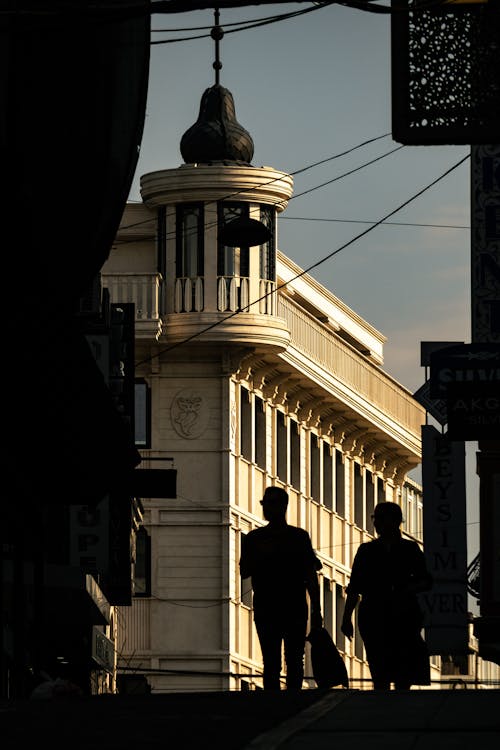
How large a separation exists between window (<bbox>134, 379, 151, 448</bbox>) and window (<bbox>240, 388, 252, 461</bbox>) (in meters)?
2.83

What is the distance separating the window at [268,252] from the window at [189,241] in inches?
55.5

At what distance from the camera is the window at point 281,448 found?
59.2 m

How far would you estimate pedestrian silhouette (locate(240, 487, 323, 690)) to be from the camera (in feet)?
61.9

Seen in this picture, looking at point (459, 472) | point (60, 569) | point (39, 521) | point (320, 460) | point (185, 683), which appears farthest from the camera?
point (320, 460)

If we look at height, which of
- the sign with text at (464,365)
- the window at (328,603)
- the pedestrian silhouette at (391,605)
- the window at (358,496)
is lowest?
the pedestrian silhouette at (391,605)

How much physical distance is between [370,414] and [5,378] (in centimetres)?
4192

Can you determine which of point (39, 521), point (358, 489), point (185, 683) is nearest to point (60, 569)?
point (39, 521)

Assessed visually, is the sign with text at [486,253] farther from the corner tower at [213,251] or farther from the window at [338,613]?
the window at [338,613]

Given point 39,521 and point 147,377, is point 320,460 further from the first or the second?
point 39,521

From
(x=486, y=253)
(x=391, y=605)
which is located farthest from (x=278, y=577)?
(x=486, y=253)

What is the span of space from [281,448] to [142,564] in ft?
20.3

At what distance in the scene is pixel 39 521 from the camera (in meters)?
27.9

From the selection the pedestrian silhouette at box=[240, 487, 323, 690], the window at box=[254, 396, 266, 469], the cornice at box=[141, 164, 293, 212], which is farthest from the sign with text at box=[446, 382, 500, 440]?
the window at box=[254, 396, 266, 469]

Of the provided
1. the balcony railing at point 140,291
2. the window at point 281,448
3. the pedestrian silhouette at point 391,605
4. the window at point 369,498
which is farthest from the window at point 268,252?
the pedestrian silhouette at point 391,605
